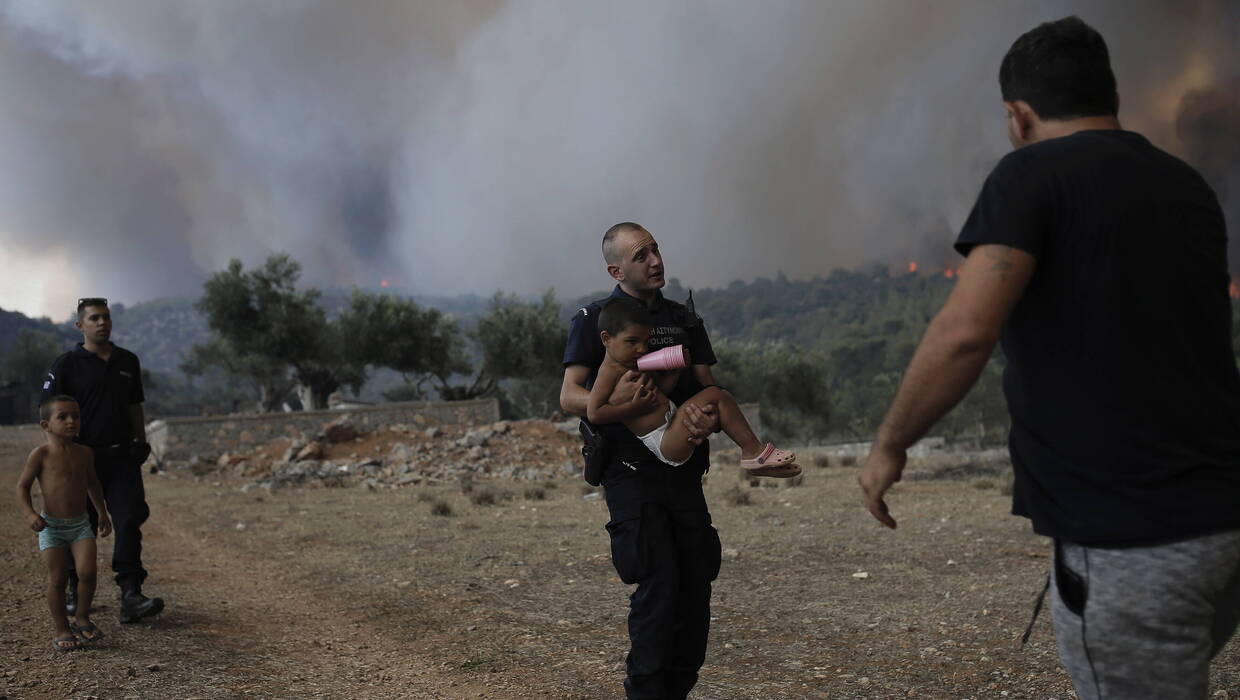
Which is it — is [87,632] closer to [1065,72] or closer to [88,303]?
[88,303]

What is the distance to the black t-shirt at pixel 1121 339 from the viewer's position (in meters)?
2.03

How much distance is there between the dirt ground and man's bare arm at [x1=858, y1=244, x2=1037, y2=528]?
129 inches

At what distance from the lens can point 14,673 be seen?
5500 mm

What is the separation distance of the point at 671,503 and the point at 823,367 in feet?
183

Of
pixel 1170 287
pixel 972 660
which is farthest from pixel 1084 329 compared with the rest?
pixel 972 660

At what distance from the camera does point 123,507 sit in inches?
271

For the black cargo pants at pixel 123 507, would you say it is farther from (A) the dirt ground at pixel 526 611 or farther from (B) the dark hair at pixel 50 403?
(B) the dark hair at pixel 50 403

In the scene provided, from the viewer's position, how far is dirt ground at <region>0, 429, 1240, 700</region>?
5.34 m

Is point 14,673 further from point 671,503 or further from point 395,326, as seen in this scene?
point 395,326

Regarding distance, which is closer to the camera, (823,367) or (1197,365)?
(1197,365)

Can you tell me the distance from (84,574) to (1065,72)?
6.22 metres

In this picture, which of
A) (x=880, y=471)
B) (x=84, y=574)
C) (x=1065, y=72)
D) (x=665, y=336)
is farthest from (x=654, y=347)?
(x=84, y=574)

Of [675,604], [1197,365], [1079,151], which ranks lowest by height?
[675,604]

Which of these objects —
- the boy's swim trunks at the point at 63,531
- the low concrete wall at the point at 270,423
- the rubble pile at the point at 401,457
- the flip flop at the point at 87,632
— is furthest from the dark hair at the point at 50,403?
the low concrete wall at the point at 270,423
